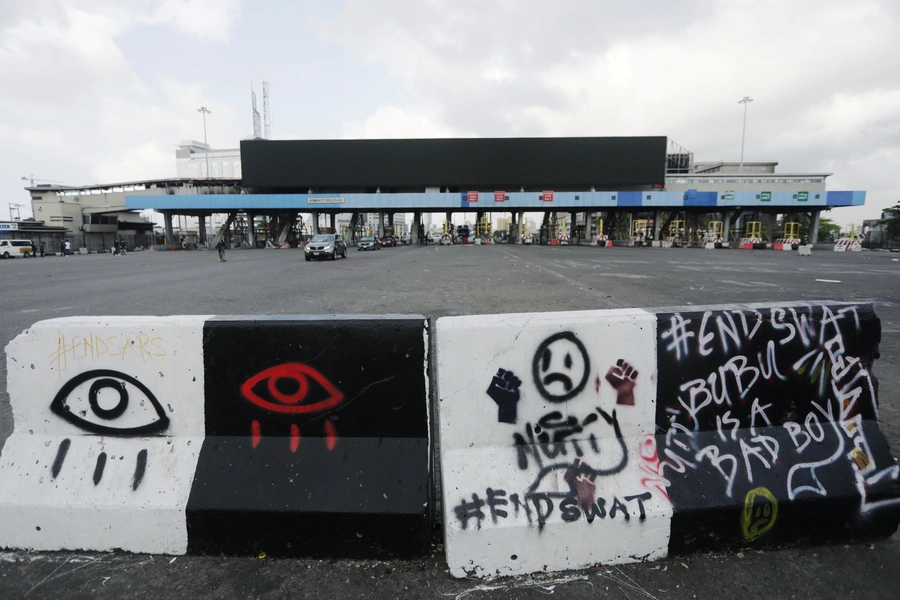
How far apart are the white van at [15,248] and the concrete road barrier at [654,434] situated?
53.2 meters

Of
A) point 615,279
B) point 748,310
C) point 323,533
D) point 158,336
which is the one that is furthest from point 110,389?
point 615,279

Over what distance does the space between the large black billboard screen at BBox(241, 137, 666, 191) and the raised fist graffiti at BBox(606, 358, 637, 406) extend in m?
65.6

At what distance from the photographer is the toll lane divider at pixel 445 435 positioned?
2.18m

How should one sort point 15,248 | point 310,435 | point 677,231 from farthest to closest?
point 677,231 → point 15,248 → point 310,435

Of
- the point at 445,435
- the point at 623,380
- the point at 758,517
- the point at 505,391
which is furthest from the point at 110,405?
the point at 758,517

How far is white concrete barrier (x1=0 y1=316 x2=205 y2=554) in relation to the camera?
2.22 m

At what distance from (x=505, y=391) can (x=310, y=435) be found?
3.31 feet

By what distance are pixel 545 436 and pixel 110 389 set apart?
2240mm

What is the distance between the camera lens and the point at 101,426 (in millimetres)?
2350

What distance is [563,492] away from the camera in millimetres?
2205

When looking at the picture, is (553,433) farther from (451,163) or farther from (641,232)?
(641,232)

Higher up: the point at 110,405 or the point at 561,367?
the point at 561,367

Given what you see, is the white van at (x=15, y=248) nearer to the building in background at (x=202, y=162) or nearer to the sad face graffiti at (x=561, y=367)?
the sad face graffiti at (x=561, y=367)

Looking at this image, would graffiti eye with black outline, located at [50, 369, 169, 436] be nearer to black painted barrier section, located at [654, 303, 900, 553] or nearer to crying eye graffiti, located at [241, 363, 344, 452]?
crying eye graffiti, located at [241, 363, 344, 452]
